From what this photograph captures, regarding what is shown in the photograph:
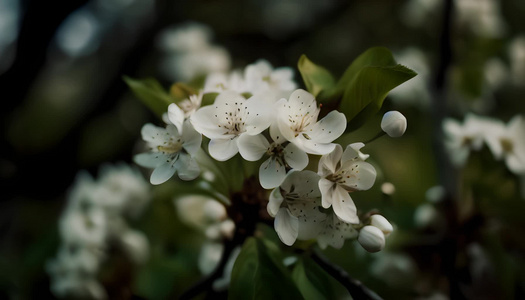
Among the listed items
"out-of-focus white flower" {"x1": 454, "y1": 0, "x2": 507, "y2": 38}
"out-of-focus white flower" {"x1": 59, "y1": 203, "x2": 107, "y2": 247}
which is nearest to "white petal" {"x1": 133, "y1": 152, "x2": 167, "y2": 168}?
"out-of-focus white flower" {"x1": 59, "y1": 203, "x2": 107, "y2": 247}

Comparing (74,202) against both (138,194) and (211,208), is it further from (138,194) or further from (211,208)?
(211,208)

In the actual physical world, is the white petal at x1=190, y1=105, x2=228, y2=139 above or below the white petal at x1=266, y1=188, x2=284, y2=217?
above

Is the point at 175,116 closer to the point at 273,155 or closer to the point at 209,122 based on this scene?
the point at 209,122

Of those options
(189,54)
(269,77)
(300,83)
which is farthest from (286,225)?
(189,54)

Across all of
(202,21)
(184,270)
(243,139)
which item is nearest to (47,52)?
(202,21)

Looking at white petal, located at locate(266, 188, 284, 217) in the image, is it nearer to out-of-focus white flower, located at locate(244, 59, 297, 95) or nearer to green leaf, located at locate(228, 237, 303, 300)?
green leaf, located at locate(228, 237, 303, 300)

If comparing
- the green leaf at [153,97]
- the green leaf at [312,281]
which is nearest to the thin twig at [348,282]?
the green leaf at [312,281]
